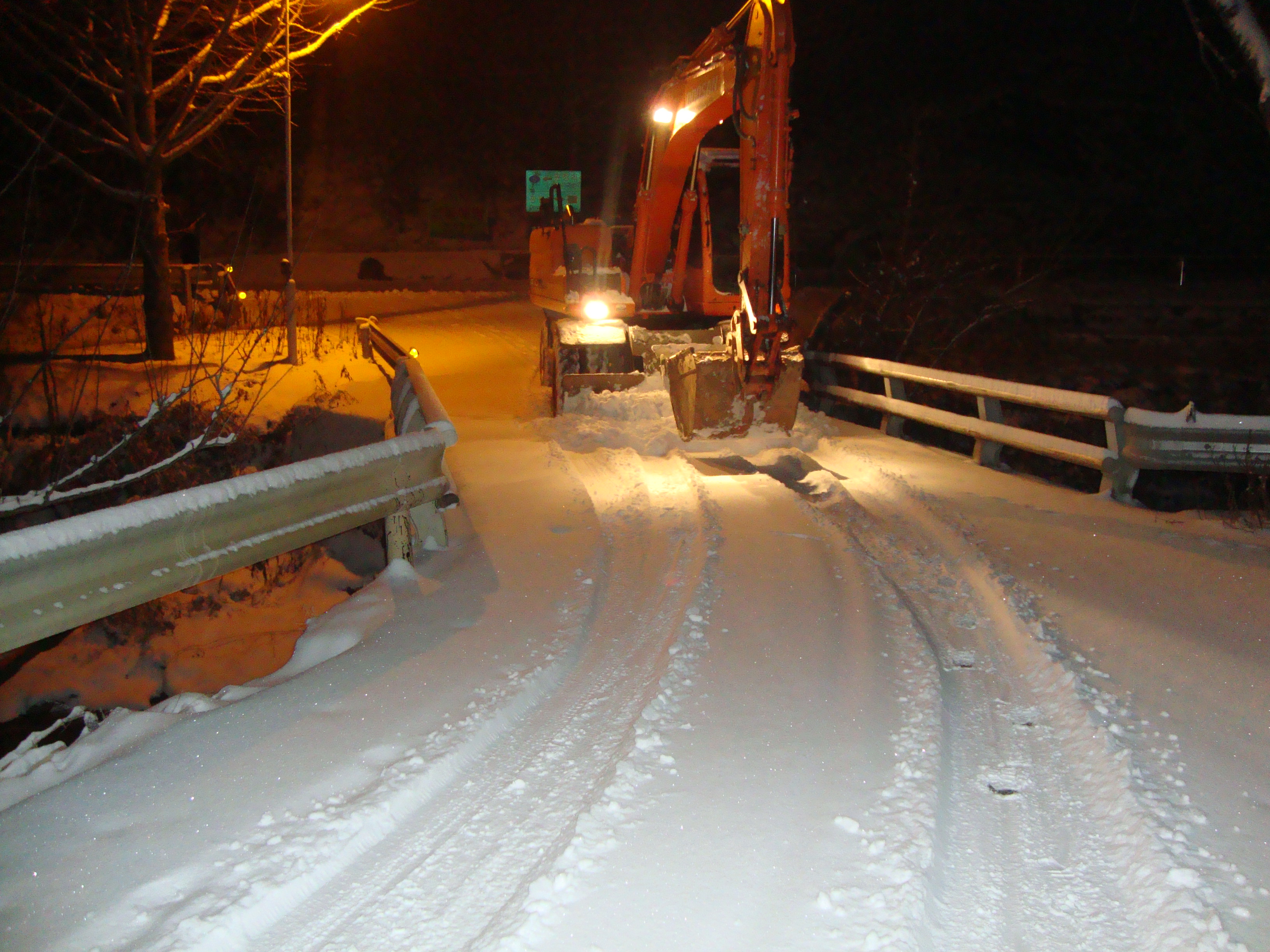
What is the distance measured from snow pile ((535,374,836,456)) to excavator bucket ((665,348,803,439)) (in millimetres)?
134

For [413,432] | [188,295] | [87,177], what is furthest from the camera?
[188,295]

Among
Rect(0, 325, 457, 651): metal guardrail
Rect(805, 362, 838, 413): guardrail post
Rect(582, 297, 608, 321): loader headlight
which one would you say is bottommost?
Rect(0, 325, 457, 651): metal guardrail

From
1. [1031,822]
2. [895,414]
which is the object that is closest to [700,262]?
[895,414]

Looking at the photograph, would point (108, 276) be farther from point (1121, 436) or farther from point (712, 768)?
point (712, 768)

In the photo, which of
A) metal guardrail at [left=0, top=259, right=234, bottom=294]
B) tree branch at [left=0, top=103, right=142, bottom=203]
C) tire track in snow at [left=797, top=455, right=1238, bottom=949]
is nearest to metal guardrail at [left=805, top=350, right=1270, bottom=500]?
tire track in snow at [left=797, top=455, right=1238, bottom=949]

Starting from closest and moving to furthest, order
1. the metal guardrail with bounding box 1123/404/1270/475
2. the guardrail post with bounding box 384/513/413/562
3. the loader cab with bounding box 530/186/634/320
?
the guardrail post with bounding box 384/513/413/562 → the metal guardrail with bounding box 1123/404/1270/475 → the loader cab with bounding box 530/186/634/320

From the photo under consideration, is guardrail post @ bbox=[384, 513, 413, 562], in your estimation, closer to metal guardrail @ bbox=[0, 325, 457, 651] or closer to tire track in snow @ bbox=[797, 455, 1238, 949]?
metal guardrail @ bbox=[0, 325, 457, 651]

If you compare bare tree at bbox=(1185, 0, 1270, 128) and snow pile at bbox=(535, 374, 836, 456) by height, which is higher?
bare tree at bbox=(1185, 0, 1270, 128)

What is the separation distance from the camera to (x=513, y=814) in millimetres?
3393

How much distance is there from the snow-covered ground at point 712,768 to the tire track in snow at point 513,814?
12 millimetres

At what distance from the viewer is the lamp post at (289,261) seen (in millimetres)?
14047

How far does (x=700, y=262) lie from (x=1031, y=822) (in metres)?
11.8

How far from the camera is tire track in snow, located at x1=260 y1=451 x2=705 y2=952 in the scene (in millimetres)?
2812

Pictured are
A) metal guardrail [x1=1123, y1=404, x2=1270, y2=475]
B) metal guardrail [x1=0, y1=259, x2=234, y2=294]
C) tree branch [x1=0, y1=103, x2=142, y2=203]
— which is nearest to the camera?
metal guardrail [x1=1123, y1=404, x2=1270, y2=475]
